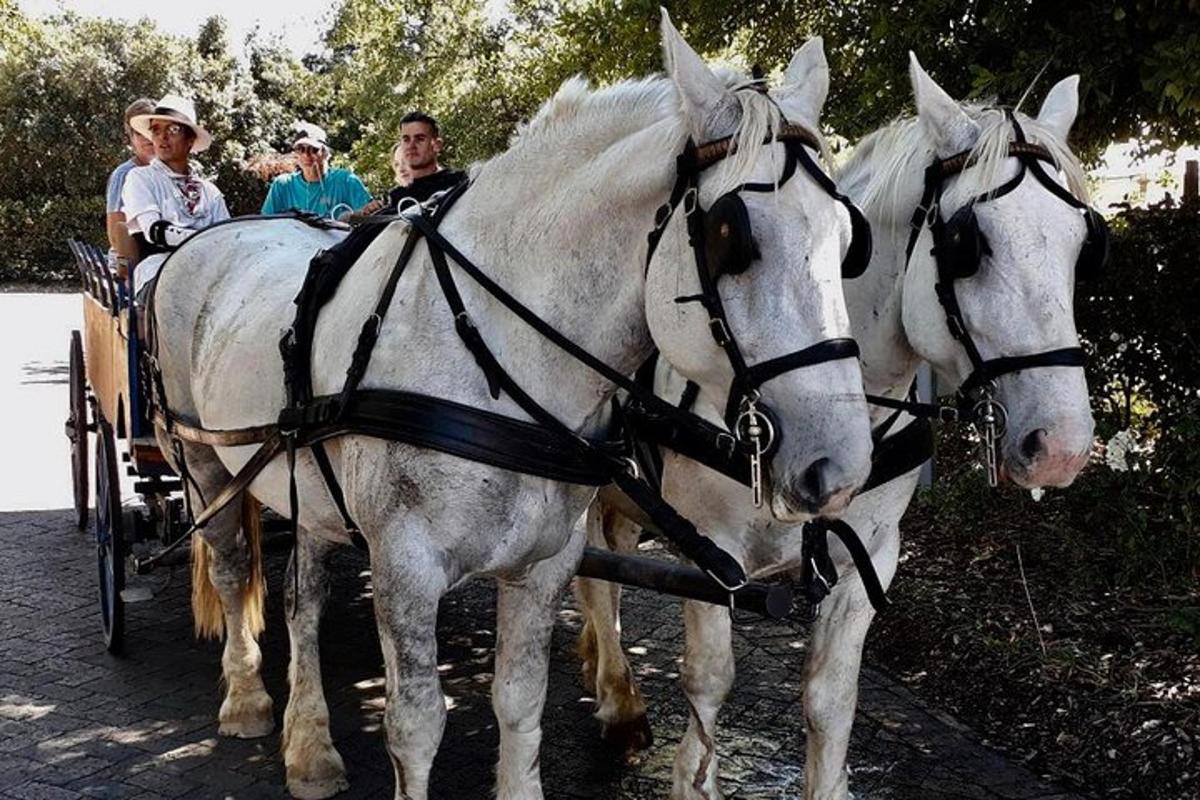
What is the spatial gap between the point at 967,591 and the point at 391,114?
31.5ft

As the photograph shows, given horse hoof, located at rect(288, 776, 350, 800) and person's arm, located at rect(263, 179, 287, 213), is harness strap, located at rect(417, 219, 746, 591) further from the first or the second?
person's arm, located at rect(263, 179, 287, 213)

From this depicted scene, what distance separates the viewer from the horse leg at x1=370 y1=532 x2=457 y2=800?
114 inches

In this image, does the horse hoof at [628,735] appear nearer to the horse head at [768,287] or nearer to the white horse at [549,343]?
the white horse at [549,343]

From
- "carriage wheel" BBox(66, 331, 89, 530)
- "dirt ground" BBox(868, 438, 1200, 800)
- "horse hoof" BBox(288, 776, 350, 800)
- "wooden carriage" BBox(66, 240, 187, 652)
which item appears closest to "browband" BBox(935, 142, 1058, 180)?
"dirt ground" BBox(868, 438, 1200, 800)

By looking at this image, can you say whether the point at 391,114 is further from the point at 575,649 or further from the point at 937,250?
the point at 937,250

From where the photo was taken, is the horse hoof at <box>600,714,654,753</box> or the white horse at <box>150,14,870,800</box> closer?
the white horse at <box>150,14,870,800</box>

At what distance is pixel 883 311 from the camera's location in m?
3.15

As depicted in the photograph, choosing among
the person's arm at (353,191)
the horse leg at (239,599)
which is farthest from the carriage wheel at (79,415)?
the horse leg at (239,599)

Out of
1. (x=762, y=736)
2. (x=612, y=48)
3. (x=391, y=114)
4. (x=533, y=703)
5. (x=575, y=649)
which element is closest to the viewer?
(x=533, y=703)

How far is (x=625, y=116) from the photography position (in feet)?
9.02

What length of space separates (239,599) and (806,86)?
3275 millimetres

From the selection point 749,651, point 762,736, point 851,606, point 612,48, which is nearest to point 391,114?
point 612,48

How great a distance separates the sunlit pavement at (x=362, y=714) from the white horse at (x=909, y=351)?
0.81 meters

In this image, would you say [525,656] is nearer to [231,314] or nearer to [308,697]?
[308,697]
